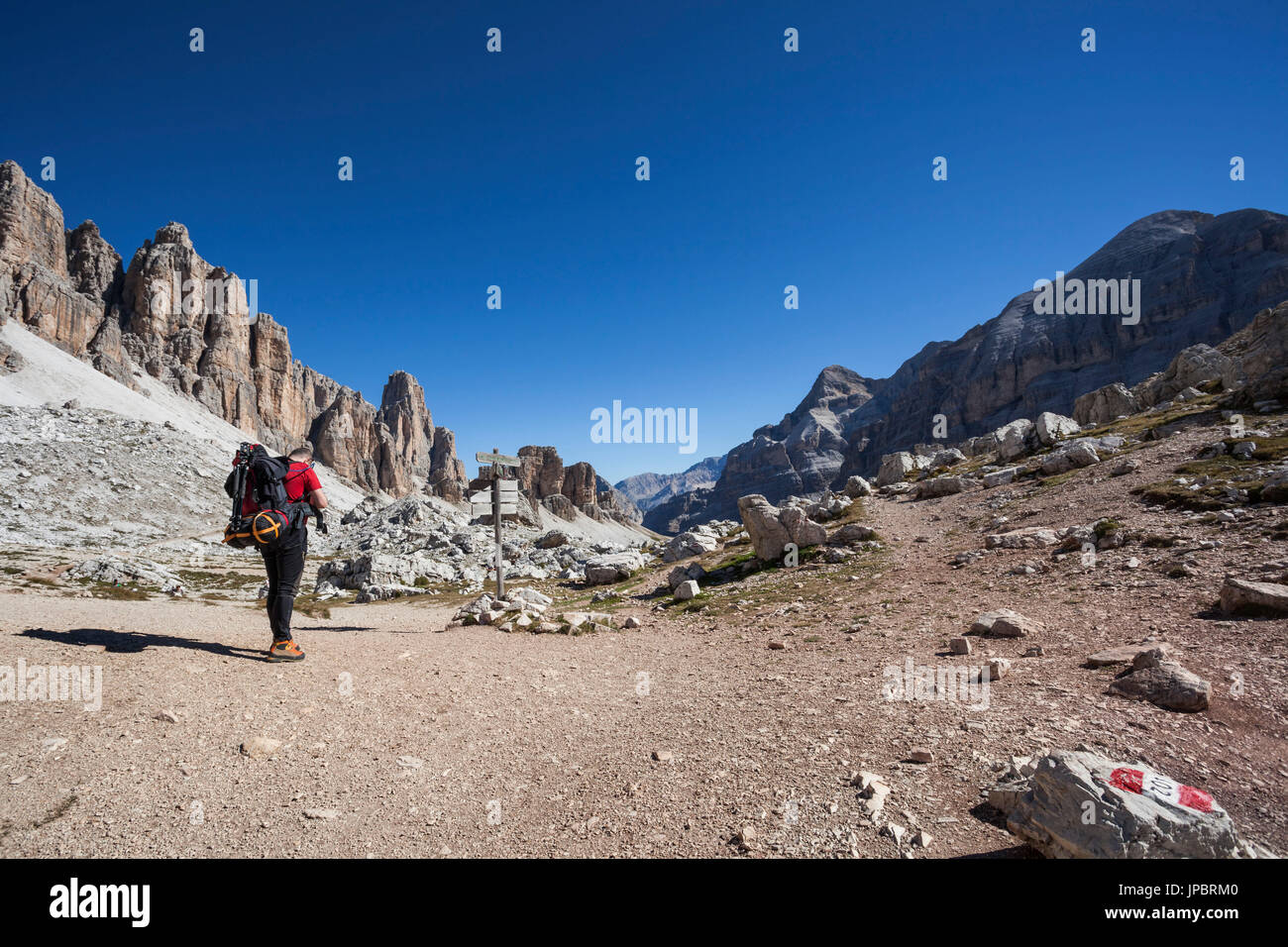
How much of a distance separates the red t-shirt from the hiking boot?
2.23 metres

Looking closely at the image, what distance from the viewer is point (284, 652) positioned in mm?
8430

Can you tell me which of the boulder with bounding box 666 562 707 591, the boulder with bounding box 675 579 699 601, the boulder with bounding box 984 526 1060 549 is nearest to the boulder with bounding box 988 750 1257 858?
the boulder with bounding box 984 526 1060 549

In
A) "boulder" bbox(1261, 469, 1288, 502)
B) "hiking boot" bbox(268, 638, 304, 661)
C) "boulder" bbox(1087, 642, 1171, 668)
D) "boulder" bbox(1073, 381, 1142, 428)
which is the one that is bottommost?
"hiking boot" bbox(268, 638, 304, 661)

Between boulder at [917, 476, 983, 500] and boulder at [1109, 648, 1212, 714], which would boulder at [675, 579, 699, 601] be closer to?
boulder at [1109, 648, 1212, 714]

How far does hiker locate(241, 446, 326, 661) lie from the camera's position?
8312 mm

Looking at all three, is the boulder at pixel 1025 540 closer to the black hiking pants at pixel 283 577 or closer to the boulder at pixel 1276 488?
the boulder at pixel 1276 488

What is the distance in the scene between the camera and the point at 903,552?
57.1ft

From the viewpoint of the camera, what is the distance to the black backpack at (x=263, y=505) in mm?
7926

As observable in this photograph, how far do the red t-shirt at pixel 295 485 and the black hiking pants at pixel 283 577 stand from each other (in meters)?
0.60

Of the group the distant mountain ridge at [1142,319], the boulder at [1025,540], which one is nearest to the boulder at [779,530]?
the boulder at [1025,540]

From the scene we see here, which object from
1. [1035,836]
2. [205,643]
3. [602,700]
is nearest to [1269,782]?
[1035,836]

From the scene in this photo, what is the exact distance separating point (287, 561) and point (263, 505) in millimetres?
988

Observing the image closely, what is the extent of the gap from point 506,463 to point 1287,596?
19438mm
